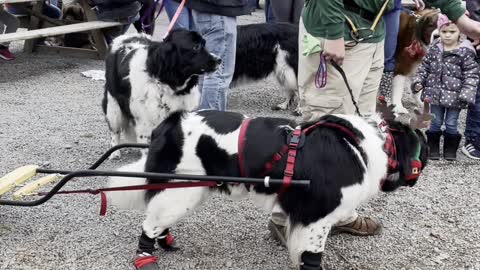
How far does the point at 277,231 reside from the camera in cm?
343

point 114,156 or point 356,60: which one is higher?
point 356,60

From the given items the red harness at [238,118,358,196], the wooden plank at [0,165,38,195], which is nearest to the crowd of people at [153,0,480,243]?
the red harness at [238,118,358,196]

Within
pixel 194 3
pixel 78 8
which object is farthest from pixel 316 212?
pixel 78 8

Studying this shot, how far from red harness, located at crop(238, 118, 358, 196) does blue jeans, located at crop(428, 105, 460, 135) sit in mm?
2797

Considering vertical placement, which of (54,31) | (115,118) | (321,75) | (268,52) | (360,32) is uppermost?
(360,32)

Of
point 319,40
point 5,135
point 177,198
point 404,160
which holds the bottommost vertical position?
point 5,135

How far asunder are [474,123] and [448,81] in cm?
50

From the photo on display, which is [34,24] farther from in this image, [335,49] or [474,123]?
[335,49]

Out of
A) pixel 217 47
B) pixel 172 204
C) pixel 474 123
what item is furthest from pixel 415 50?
pixel 172 204

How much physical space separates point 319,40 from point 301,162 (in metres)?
1.01

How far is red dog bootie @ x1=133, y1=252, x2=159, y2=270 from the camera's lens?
3.01 meters

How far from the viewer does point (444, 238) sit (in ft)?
12.0

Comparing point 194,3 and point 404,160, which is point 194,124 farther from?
point 194,3

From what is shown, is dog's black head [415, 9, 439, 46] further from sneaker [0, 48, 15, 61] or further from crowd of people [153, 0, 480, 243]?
sneaker [0, 48, 15, 61]
